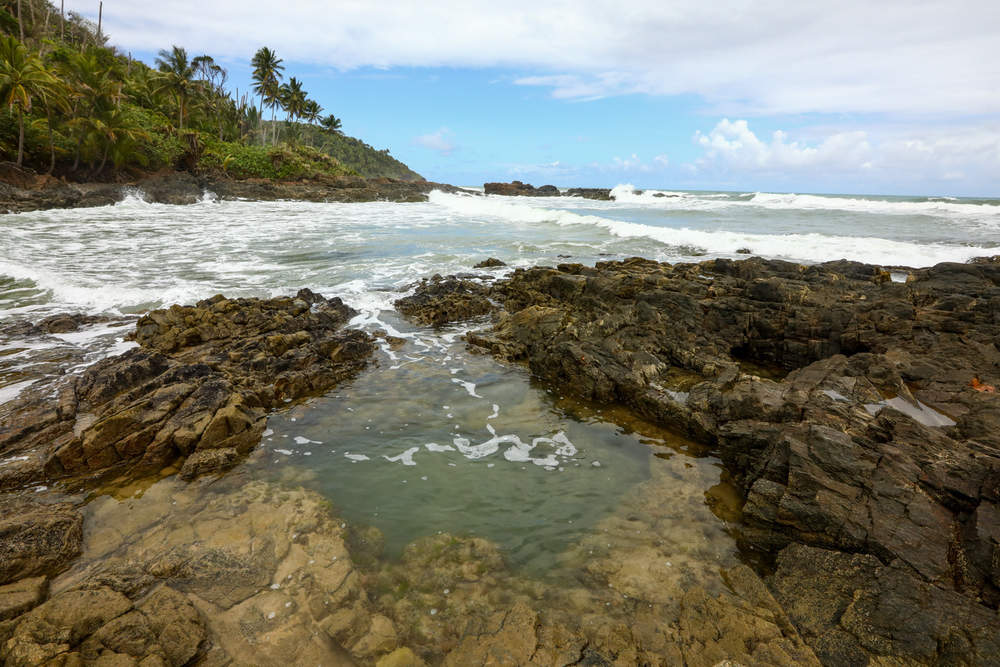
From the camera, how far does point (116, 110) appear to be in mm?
37312

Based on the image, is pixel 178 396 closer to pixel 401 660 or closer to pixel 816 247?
pixel 401 660

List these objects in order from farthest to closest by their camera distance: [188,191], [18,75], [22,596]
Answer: [188,191] < [18,75] < [22,596]

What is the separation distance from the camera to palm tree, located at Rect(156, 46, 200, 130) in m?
49.2

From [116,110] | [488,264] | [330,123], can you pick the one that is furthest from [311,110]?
[488,264]

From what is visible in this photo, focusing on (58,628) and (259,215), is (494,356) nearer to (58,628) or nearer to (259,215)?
(58,628)

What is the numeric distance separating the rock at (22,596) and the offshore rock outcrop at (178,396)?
1.77 metres

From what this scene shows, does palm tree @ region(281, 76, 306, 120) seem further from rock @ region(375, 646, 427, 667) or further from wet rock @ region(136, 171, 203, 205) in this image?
rock @ region(375, 646, 427, 667)

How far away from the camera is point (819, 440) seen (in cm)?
526

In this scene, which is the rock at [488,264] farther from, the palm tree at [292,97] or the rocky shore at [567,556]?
the palm tree at [292,97]

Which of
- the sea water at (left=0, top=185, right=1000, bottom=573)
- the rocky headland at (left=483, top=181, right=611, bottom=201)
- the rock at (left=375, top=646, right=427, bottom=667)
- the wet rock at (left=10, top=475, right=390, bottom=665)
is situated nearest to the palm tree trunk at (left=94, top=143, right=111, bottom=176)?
the sea water at (left=0, top=185, right=1000, bottom=573)

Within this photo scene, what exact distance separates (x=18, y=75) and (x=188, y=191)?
514 inches

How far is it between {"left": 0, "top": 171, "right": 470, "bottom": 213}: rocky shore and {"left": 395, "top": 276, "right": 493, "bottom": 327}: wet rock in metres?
29.6

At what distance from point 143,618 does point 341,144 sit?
119m

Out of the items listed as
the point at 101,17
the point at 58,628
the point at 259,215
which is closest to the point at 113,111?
the point at 259,215
